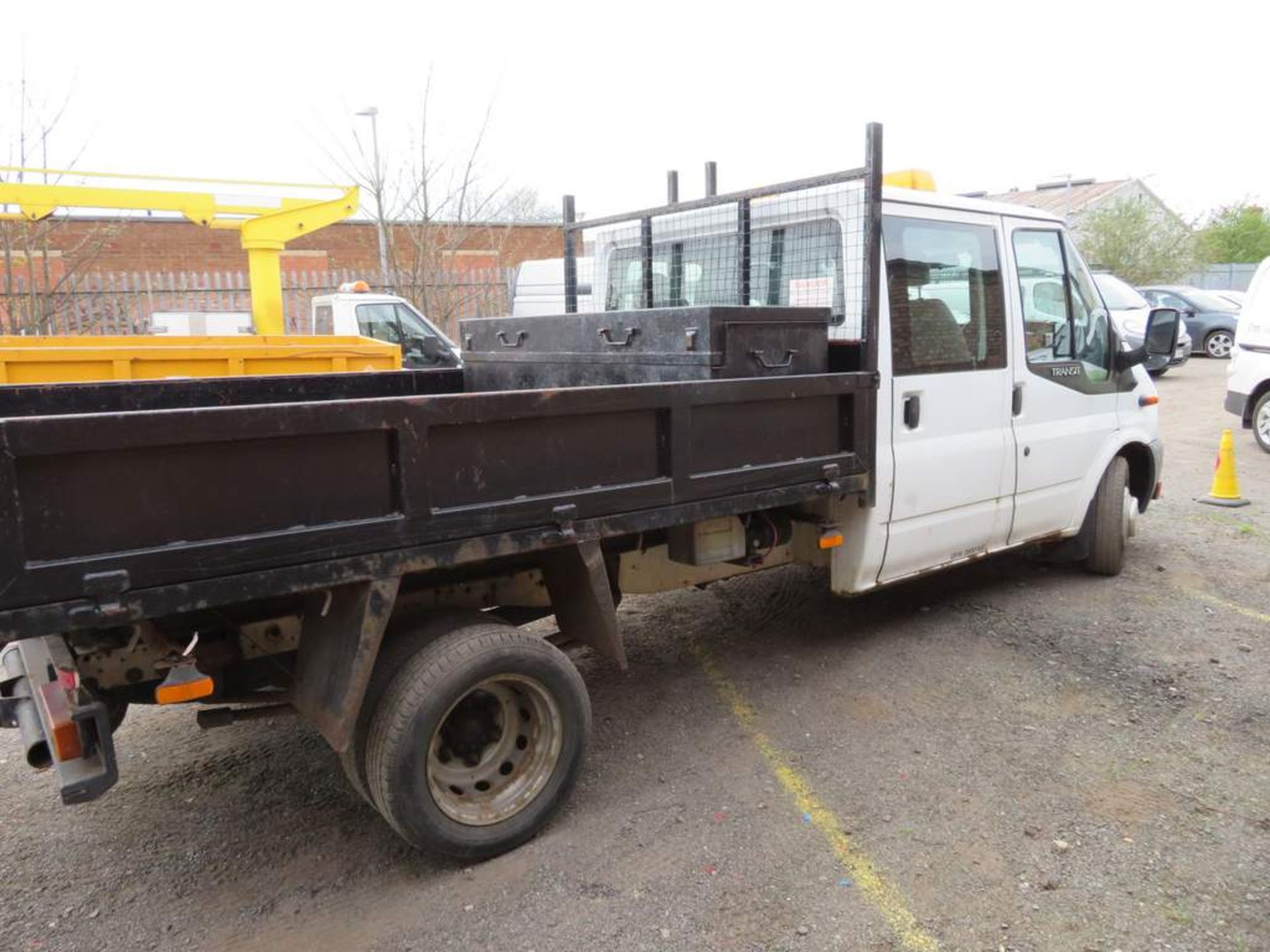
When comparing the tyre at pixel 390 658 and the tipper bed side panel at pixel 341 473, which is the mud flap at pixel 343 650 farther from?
the tipper bed side panel at pixel 341 473

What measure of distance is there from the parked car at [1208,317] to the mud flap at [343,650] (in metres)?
21.1

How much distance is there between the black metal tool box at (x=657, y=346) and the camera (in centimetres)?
380

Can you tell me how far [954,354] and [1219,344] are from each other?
772 inches

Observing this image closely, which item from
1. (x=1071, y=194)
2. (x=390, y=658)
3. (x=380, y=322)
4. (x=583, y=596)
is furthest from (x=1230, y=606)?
(x=1071, y=194)

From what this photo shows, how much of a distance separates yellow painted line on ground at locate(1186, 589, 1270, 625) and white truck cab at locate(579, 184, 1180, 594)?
18.2 inches

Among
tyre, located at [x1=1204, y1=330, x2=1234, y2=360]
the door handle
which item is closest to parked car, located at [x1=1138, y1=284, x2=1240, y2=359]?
tyre, located at [x1=1204, y1=330, x2=1234, y2=360]

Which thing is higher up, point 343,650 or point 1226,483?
point 343,650

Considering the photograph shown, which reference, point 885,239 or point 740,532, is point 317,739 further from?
point 885,239

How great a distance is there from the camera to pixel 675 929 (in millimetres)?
2939

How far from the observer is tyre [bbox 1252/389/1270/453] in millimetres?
10812

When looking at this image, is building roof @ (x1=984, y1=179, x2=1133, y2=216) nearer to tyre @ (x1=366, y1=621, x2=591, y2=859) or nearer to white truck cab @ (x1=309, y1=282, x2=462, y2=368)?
white truck cab @ (x1=309, y1=282, x2=462, y2=368)

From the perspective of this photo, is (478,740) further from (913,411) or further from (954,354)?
(954,354)

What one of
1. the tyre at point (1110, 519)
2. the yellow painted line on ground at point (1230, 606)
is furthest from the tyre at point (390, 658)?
the yellow painted line on ground at point (1230, 606)

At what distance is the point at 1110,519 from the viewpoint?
5914 mm
